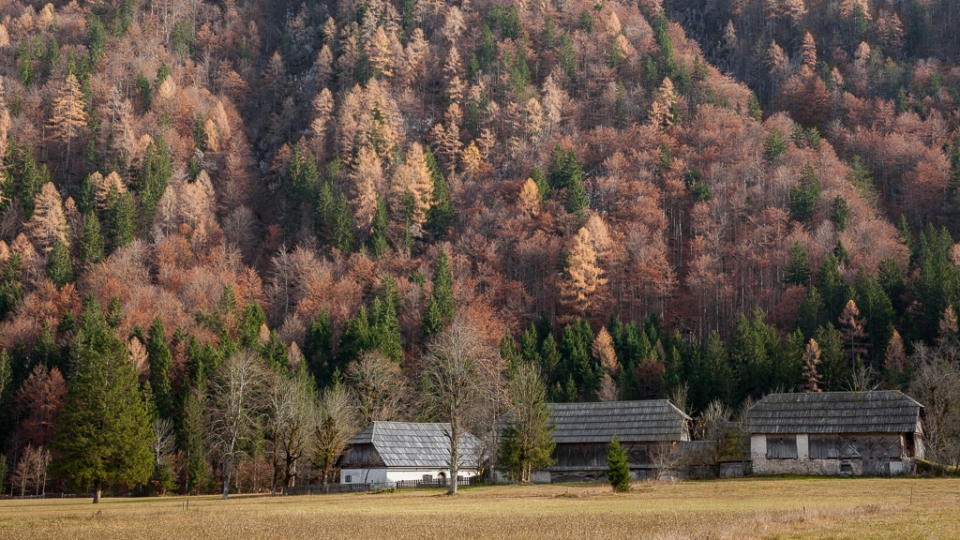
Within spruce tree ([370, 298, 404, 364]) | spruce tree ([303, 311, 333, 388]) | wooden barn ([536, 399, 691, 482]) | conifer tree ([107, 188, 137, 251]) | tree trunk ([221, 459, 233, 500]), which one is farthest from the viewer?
conifer tree ([107, 188, 137, 251])

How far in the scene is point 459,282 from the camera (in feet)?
412

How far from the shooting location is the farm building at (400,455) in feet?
251

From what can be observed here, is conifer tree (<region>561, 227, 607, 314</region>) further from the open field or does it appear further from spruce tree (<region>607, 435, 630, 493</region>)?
spruce tree (<region>607, 435, 630, 493</region>)

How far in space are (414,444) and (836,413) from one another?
1237 inches

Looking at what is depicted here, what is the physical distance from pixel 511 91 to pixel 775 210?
53.7 meters

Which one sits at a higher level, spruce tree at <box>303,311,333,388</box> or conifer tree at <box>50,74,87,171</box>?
conifer tree at <box>50,74,87,171</box>

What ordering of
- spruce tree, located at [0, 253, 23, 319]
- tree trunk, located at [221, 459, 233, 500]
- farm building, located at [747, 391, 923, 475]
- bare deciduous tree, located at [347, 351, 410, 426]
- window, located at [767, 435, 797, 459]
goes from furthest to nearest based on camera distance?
1. spruce tree, located at [0, 253, 23, 319]
2. bare deciduous tree, located at [347, 351, 410, 426]
3. window, located at [767, 435, 797, 459]
4. farm building, located at [747, 391, 923, 475]
5. tree trunk, located at [221, 459, 233, 500]

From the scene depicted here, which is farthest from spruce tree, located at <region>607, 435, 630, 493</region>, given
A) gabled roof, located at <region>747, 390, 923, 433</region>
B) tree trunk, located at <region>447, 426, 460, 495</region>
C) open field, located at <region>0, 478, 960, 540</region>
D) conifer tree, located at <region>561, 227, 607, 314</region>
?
conifer tree, located at <region>561, 227, 607, 314</region>

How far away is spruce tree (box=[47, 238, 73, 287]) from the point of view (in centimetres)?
12131

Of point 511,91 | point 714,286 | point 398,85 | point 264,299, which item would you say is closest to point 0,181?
point 264,299

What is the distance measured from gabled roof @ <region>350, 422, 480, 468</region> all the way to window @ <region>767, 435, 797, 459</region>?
2124cm

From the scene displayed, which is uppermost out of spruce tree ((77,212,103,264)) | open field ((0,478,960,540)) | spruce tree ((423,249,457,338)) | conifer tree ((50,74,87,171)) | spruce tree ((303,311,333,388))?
conifer tree ((50,74,87,171))

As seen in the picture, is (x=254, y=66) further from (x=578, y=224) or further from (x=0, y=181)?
(x=578, y=224)

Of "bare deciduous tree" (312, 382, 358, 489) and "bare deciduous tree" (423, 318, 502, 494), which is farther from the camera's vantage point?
"bare deciduous tree" (312, 382, 358, 489)
